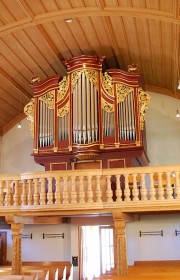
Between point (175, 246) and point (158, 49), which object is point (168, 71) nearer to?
point (158, 49)

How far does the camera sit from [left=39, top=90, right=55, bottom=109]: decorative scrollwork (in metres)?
9.84

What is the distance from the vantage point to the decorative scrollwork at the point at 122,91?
9.50 metres

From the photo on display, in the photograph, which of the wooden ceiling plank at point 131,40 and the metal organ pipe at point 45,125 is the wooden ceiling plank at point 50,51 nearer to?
the metal organ pipe at point 45,125

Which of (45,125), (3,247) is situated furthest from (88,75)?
(3,247)

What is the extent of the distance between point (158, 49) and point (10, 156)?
6.21 m

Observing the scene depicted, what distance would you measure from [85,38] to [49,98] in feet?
6.21

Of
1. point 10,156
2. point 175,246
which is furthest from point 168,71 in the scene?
point 10,156

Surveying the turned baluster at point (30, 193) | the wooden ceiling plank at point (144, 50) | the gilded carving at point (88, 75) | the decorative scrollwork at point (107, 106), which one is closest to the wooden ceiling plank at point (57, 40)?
the gilded carving at point (88, 75)

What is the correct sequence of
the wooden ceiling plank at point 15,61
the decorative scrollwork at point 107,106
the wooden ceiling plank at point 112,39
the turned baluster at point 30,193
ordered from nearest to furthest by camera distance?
1. the turned baluster at point 30,193
2. the wooden ceiling plank at point 112,39
3. the wooden ceiling plank at point 15,61
4. the decorative scrollwork at point 107,106

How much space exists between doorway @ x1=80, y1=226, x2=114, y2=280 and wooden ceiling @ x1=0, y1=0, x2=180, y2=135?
5.16 meters

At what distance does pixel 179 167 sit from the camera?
23.9 feet

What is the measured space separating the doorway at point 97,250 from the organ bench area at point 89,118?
362 centimetres

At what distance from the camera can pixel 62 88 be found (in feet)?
32.6

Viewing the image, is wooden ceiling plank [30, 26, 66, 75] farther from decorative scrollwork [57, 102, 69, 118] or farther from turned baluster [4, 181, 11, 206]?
turned baluster [4, 181, 11, 206]
